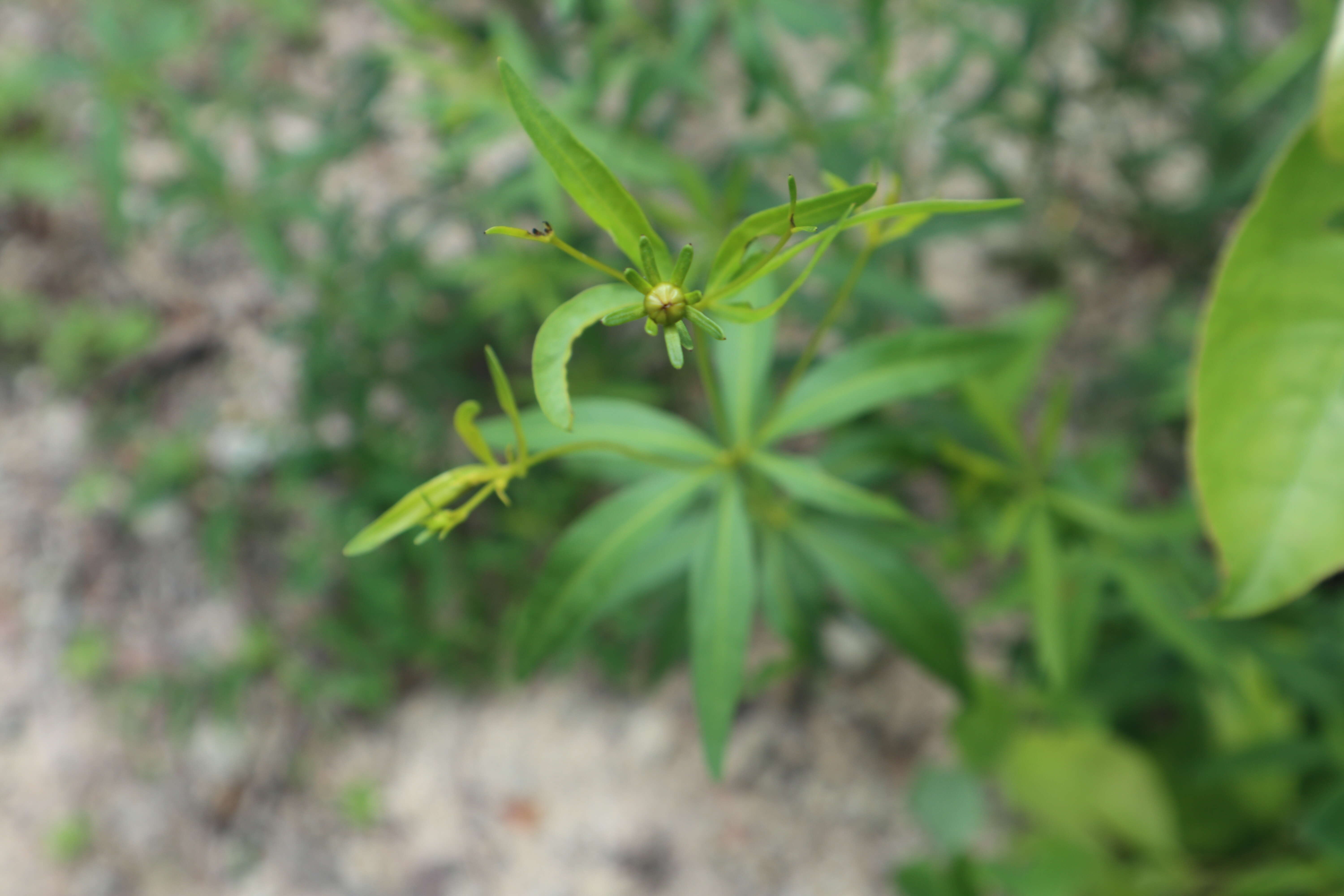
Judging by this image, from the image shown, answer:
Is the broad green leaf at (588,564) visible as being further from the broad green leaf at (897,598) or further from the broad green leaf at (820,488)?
the broad green leaf at (897,598)

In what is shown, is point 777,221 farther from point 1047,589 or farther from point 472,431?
point 1047,589

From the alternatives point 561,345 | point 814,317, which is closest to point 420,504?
point 561,345

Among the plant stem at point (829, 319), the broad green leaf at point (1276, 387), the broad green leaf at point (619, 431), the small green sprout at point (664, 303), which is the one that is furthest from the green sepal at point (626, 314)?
the broad green leaf at point (1276, 387)

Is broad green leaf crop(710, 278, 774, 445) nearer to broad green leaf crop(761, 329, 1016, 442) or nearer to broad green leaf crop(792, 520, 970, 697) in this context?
broad green leaf crop(761, 329, 1016, 442)

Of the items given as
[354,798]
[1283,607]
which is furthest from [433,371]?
[1283,607]

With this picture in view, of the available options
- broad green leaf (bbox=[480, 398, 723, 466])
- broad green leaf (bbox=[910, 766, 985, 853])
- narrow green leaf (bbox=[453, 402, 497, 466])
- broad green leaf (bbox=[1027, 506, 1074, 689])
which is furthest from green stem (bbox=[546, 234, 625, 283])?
broad green leaf (bbox=[910, 766, 985, 853])

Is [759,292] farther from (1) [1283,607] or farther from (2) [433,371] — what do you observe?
(1) [1283,607]
